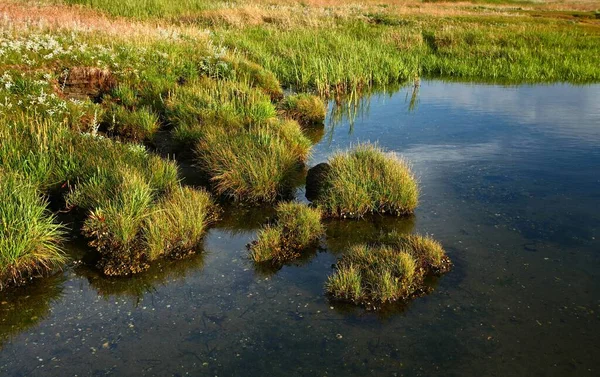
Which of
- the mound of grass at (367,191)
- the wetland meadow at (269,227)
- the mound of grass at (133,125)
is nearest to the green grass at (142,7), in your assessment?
the wetland meadow at (269,227)

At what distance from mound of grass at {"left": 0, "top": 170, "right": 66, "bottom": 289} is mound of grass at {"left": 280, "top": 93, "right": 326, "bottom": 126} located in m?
10.1

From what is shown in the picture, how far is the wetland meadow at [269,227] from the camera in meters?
6.79

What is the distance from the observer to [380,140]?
15875 mm

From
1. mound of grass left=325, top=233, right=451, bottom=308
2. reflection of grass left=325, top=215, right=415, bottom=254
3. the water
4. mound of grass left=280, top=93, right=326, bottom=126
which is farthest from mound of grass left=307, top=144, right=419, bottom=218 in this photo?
mound of grass left=280, top=93, right=326, bottom=126

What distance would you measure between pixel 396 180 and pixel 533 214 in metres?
2.80

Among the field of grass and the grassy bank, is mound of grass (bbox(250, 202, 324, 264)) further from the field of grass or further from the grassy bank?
the grassy bank

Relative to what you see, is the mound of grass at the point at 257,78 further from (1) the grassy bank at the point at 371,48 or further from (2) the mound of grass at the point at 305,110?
(1) the grassy bank at the point at 371,48

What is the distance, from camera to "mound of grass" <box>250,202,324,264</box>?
29.5 feet

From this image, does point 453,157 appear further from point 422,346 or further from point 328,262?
point 422,346

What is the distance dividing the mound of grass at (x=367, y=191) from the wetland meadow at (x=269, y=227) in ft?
0.13

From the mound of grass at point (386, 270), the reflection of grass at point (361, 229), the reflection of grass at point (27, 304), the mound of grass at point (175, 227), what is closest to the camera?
the reflection of grass at point (27, 304)

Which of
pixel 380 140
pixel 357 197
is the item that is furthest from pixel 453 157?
pixel 357 197

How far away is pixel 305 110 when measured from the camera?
17812mm

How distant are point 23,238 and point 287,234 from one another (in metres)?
4.20
